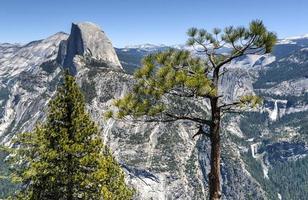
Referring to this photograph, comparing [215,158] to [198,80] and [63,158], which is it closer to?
[198,80]

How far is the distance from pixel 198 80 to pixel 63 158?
19792 mm

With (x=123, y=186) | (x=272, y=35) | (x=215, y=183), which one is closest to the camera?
(x=272, y=35)

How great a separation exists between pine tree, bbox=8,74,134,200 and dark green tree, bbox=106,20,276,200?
13739mm

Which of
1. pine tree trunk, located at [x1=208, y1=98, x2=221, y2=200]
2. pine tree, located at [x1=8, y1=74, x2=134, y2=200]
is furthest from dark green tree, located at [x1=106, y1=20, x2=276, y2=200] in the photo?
pine tree, located at [x1=8, y1=74, x2=134, y2=200]

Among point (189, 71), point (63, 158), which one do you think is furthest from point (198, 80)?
point (63, 158)

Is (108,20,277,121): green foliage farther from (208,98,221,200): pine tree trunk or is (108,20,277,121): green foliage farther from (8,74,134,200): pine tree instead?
(8,74,134,200): pine tree

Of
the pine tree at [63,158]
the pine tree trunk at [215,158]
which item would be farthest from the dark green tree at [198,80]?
the pine tree at [63,158]

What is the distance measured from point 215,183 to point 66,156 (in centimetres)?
1813

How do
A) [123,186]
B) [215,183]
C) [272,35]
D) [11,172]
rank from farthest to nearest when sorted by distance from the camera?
[123,186]
[11,172]
[215,183]
[272,35]

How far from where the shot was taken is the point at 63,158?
1631 inches

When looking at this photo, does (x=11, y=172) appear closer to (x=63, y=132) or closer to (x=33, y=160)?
(x=33, y=160)

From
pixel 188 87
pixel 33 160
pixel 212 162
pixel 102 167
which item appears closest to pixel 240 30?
pixel 188 87

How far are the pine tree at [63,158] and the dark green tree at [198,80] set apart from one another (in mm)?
13739

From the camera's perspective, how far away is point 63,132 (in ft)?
136
